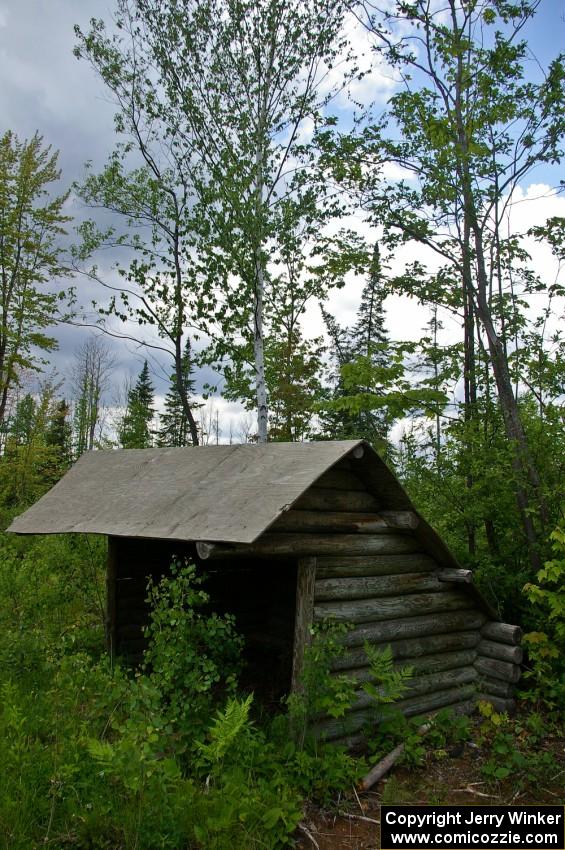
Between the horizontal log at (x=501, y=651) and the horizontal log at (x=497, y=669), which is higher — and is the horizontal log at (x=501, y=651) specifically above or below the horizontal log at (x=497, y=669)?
above

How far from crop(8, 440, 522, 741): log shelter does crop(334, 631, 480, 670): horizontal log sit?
16mm

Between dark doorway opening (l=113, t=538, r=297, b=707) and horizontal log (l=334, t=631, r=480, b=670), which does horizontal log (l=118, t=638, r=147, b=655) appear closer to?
dark doorway opening (l=113, t=538, r=297, b=707)

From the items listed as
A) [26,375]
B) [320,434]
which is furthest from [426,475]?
[26,375]

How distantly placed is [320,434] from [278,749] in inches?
694

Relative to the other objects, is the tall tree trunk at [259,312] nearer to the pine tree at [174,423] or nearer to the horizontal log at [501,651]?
the horizontal log at [501,651]

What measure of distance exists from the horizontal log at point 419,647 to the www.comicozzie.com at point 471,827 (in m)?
1.30

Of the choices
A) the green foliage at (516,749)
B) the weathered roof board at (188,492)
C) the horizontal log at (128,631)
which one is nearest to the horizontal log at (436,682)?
the green foliage at (516,749)

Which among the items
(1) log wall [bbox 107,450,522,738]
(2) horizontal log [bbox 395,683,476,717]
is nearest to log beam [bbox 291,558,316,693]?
(1) log wall [bbox 107,450,522,738]

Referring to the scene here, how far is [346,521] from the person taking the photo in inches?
250

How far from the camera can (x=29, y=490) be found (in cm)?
1908

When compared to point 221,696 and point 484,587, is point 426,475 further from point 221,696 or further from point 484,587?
point 221,696

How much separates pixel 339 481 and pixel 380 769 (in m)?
2.69

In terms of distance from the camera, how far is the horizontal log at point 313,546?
508 cm

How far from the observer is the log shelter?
5.64 m
